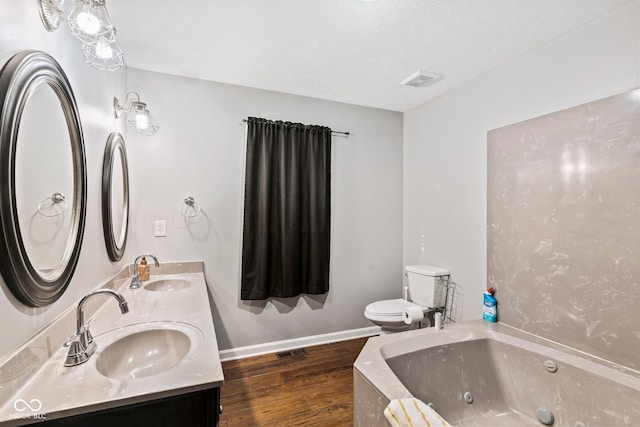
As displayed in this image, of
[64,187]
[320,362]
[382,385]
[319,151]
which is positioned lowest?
[320,362]

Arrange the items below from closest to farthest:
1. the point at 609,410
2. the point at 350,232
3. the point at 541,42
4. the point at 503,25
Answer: the point at 609,410, the point at 503,25, the point at 541,42, the point at 350,232

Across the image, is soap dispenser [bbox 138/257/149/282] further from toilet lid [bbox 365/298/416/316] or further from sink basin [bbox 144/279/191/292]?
toilet lid [bbox 365/298/416/316]

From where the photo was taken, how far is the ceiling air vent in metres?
2.36

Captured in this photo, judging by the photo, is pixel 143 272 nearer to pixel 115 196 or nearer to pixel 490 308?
pixel 115 196

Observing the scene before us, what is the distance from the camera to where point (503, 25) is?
1742 millimetres

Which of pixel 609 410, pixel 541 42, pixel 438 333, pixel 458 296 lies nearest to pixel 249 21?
pixel 541 42

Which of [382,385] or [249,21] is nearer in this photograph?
[382,385]

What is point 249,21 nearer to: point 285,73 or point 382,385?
point 285,73

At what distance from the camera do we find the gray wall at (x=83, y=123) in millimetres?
883

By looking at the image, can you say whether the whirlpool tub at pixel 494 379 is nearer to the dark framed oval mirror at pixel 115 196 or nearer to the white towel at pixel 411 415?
the white towel at pixel 411 415

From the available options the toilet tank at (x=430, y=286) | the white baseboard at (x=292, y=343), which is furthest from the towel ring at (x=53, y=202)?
the toilet tank at (x=430, y=286)

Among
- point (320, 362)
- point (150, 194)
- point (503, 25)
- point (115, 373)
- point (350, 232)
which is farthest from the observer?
point (350, 232)

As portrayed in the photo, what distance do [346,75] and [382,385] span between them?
2189mm

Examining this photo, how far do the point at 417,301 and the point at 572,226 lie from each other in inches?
53.2
